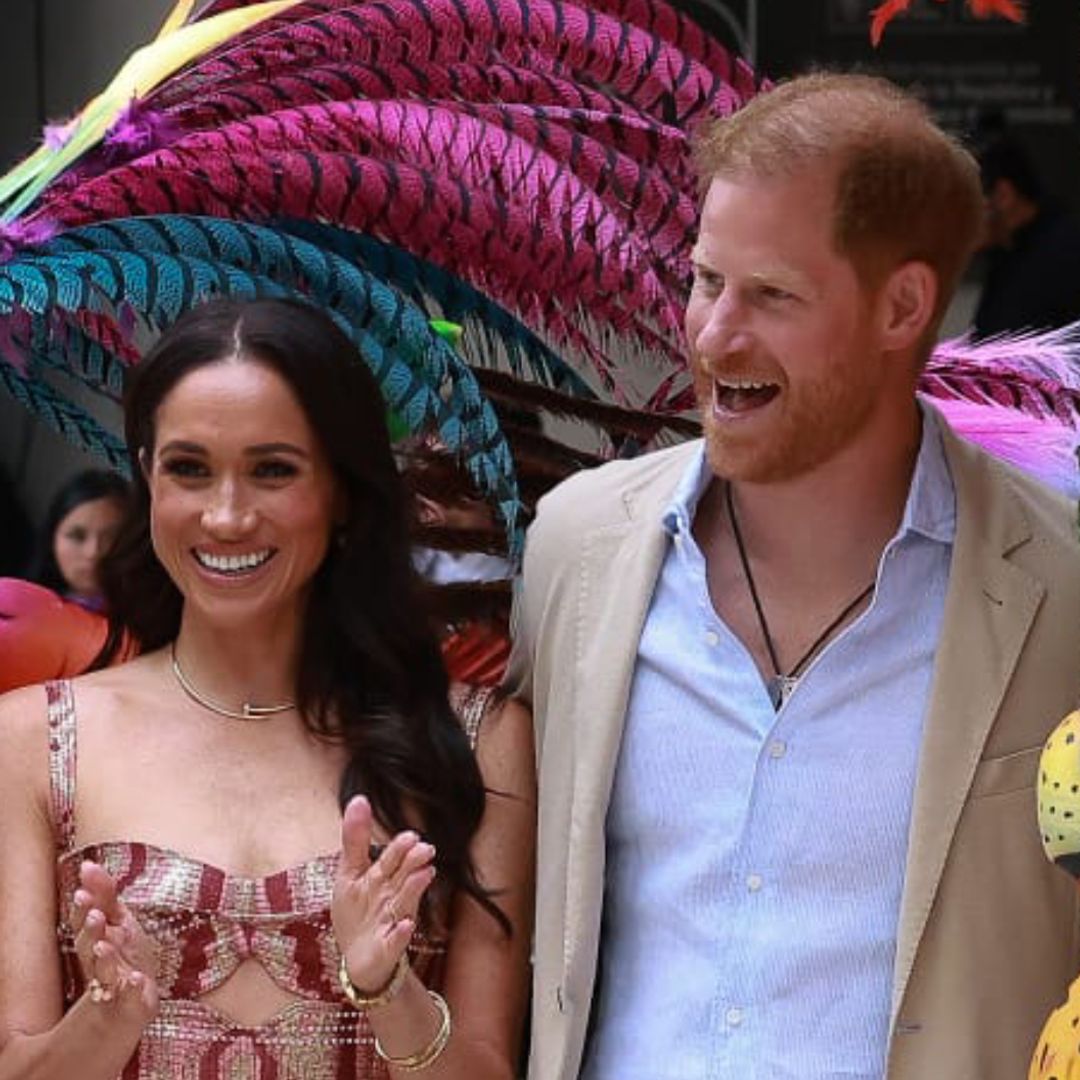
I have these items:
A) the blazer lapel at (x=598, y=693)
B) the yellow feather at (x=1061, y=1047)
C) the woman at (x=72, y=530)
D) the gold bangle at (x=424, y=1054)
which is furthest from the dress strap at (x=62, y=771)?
the woman at (x=72, y=530)

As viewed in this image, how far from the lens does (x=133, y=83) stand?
306cm

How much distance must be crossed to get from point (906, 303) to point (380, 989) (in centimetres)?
82

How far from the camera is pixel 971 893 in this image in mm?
2566

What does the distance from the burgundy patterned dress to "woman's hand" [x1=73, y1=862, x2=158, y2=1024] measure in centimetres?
9

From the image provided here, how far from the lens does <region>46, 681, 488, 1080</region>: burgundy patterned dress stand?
2701 millimetres

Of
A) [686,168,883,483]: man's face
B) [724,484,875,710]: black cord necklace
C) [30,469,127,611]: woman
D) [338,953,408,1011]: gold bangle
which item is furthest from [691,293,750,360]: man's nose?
[30,469,127,611]: woman

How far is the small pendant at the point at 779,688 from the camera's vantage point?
2.66 m

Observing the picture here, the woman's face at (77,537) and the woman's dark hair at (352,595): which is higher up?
the woman's dark hair at (352,595)

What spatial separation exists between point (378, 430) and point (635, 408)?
0.48m

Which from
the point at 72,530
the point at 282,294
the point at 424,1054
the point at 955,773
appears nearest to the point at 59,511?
the point at 72,530

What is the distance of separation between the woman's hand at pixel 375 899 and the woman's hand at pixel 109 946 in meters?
0.19

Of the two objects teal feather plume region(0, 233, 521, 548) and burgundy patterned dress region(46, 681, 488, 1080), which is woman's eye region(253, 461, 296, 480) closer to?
teal feather plume region(0, 233, 521, 548)

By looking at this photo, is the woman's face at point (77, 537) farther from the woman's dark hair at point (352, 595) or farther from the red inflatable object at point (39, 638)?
the woman's dark hair at point (352, 595)

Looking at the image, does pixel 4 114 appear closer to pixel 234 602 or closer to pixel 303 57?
pixel 303 57
